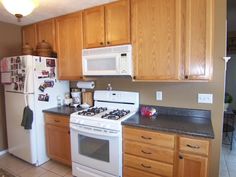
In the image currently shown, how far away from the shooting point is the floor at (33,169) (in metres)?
2.44

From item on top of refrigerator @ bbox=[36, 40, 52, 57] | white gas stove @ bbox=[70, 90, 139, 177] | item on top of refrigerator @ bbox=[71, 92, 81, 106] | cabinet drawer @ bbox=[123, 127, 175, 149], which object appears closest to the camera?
cabinet drawer @ bbox=[123, 127, 175, 149]

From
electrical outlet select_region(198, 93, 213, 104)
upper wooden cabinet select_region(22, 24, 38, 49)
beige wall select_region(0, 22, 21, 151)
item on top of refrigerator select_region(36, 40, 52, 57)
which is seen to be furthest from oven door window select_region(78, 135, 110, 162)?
upper wooden cabinet select_region(22, 24, 38, 49)

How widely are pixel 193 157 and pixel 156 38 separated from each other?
130 cm

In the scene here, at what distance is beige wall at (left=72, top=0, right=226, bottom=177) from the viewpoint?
190 centimetres

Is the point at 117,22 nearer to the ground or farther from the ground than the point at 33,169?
farther from the ground

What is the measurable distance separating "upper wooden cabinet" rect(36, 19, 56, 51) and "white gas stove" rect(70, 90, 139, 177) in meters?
1.35

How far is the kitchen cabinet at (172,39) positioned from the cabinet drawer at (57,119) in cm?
119

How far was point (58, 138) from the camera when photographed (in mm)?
2545

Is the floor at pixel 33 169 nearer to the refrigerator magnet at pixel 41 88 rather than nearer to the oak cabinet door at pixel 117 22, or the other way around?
the refrigerator magnet at pixel 41 88

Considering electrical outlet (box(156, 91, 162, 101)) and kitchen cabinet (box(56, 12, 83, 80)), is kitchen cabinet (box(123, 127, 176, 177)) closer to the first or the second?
electrical outlet (box(156, 91, 162, 101))

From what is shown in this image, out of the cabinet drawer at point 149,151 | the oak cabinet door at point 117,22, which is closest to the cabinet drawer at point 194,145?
the cabinet drawer at point 149,151

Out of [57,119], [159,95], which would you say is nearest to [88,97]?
[57,119]

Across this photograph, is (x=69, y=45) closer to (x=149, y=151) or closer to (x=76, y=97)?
(x=76, y=97)

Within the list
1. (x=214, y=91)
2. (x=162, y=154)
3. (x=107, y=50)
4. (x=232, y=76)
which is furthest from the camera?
(x=232, y=76)
